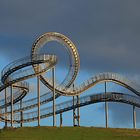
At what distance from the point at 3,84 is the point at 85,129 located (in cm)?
1594

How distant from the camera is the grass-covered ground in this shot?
252 ft

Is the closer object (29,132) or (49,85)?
(29,132)

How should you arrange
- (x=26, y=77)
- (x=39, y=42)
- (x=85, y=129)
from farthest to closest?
(x=39, y=42), (x=26, y=77), (x=85, y=129)

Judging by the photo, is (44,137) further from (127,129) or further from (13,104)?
(13,104)

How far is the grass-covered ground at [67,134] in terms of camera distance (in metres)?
76.8

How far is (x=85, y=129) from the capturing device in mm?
82562

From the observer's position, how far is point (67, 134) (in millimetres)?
78750

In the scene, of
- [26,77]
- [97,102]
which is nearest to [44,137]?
[26,77]

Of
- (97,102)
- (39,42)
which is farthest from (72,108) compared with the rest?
(39,42)

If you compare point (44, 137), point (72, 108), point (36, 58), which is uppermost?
point (36, 58)

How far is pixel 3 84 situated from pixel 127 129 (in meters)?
19.3

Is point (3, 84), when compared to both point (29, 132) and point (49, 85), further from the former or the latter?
point (29, 132)

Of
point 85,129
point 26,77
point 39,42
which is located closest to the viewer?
point 85,129

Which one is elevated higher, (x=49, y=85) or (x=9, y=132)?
(x=49, y=85)
